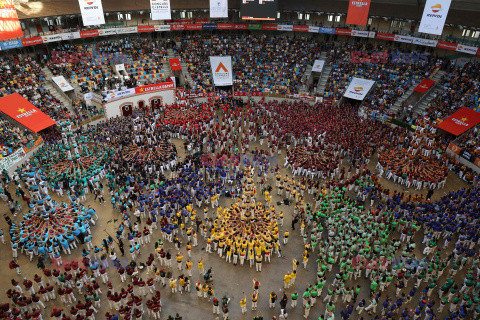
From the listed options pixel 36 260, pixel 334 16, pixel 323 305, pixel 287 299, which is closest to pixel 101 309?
pixel 36 260

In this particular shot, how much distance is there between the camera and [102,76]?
3981 cm

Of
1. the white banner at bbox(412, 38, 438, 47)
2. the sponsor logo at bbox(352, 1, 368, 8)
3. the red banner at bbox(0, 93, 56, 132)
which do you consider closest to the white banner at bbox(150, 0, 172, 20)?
the red banner at bbox(0, 93, 56, 132)

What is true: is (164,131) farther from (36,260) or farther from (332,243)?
(332,243)

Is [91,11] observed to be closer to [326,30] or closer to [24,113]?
[24,113]

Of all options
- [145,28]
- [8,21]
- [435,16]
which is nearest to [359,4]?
[435,16]

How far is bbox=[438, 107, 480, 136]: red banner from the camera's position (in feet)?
101

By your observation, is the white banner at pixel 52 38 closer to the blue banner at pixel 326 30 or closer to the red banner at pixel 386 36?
the blue banner at pixel 326 30

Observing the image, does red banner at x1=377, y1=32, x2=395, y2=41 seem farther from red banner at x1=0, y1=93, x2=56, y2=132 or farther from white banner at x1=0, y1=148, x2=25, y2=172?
white banner at x1=0, y1=148, x2=25, y2=172

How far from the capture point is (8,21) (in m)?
32.8

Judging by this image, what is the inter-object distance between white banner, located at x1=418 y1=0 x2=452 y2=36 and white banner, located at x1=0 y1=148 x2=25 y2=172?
3967cm

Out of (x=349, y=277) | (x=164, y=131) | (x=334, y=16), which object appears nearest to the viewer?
(x=349, y=277)

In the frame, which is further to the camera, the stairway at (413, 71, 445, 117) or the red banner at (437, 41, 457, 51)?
the red banner at (437, 41, 457, 51)

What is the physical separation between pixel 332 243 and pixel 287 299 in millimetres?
4055

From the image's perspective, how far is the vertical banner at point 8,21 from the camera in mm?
32031
